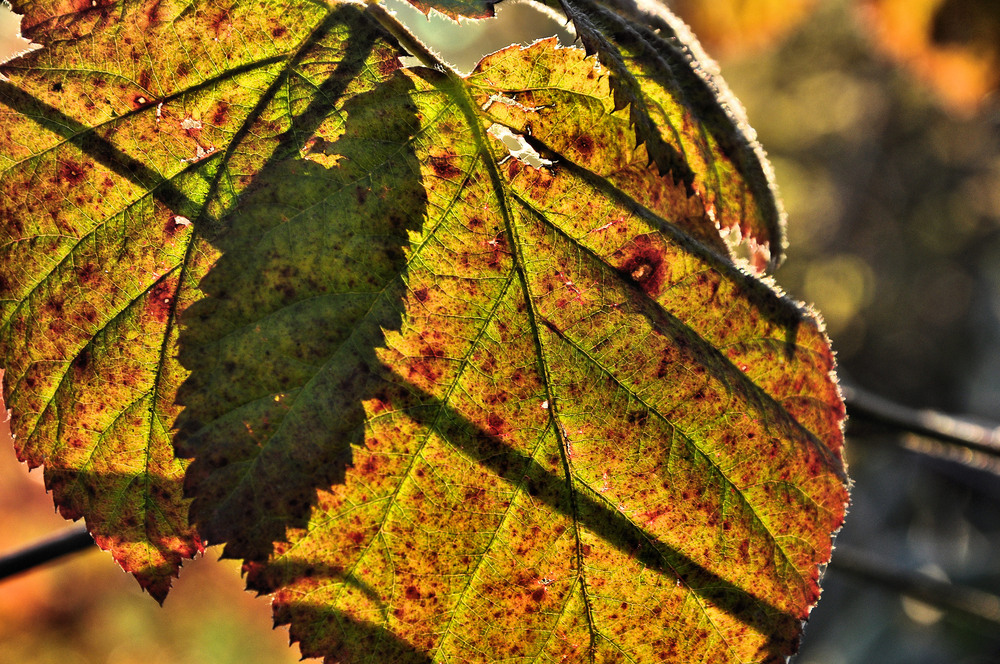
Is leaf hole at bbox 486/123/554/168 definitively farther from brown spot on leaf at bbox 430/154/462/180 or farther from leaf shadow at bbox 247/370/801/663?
leaf shadow at bbox 247/370/801/663

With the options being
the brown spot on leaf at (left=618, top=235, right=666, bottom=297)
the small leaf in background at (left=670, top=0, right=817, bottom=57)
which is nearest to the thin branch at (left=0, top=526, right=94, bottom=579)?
the brown spot on leaf at (left=618, top=235, right=666, bottom=297)

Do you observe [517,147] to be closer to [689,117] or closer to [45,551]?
[689,117]

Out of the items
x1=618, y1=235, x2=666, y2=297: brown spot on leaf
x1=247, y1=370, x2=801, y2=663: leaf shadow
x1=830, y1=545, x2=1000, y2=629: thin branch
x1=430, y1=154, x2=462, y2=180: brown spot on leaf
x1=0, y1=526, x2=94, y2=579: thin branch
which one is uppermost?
x1=830, y1=545, x2=1000, y2=629: thin branch

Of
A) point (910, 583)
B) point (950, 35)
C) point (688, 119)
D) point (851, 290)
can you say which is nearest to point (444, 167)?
point (688, 119)

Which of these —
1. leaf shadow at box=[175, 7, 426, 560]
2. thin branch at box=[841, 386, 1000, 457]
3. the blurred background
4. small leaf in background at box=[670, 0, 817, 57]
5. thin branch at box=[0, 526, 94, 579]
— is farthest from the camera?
the blurred background

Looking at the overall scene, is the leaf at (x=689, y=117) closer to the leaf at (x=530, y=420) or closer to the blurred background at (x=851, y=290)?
the leaf at (x=530, y=420)

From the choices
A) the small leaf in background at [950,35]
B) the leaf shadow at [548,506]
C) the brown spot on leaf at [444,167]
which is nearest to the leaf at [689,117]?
the brown spot on leaf at [444,167]
